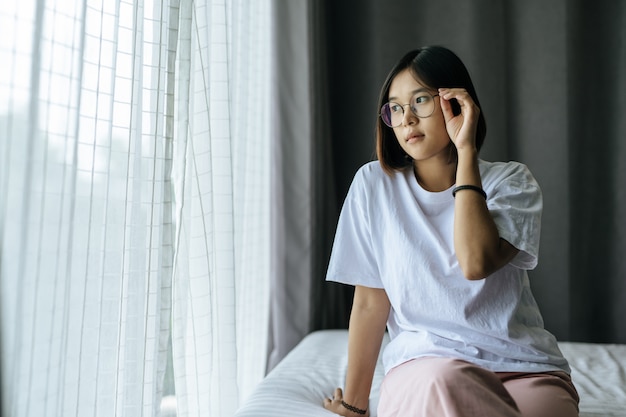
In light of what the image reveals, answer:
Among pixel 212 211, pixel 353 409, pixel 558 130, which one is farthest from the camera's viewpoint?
pixel 558 130

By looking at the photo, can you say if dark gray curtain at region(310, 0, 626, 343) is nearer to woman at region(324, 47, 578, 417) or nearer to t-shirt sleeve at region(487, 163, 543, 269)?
woman at region(324, 47, 578, 417)

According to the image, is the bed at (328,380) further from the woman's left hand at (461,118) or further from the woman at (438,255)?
the woman's left hand at (461,118)

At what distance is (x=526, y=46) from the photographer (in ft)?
7.83

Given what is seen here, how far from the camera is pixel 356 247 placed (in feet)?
4.17

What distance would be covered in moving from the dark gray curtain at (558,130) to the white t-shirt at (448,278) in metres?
1.12

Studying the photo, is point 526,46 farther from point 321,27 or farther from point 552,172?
point 321,27

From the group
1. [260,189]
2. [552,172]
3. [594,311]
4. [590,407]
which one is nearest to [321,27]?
[260,189]

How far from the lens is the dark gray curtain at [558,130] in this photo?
7.61 ft

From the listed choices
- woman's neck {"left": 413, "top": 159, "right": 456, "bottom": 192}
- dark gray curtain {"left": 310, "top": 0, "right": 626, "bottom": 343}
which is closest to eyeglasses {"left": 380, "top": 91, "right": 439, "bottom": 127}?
woman's neck {"left": 413, "top": 159, "right": 456, "bottom": 192}

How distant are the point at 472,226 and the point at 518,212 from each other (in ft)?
0.36

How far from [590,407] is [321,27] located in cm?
174

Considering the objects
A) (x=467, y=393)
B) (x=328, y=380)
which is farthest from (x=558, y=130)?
(x=467, y=393)

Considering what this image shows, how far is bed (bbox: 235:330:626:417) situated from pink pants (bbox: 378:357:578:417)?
0.29 meters

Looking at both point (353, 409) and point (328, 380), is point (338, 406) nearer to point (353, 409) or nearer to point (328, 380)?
point (353, 409)
